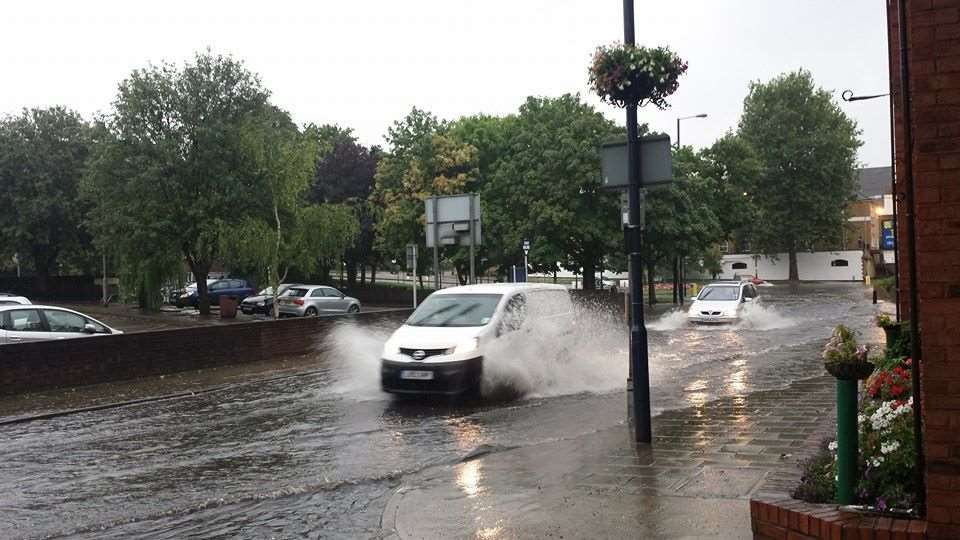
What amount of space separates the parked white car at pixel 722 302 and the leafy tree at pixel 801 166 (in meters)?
43.1

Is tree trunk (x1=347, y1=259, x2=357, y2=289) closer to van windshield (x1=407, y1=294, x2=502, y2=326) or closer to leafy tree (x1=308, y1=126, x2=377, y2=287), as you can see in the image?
leafy tree (x1=308, y1=126, x2=377, y2=287)

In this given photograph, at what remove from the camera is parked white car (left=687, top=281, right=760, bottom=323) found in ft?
85.3

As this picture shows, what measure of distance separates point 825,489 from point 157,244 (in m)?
29.8

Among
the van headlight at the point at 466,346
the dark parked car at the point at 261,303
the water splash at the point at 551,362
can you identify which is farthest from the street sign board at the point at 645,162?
the dark parked car at the point at 261,303

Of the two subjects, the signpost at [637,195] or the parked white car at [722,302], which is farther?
the parked white car at [722,302]

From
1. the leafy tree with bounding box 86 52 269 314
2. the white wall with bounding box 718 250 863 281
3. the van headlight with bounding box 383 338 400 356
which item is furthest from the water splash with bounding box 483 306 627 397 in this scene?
the white wall with bounding box 718 250 863 281

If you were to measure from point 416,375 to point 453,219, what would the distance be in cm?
794

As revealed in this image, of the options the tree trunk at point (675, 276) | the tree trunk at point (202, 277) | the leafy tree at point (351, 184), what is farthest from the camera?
the leafy tree at point (351, 184)

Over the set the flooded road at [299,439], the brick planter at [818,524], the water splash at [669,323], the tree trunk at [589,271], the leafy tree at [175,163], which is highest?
the leafy tree at [175,163]

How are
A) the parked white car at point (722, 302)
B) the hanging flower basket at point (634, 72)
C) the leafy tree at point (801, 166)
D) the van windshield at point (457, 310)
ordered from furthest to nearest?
the leafy tree at point (801, 166)
the parked white car at point (722, 302)
the van windshield at point (457, 310)
the hanging flower basket at point (634, 72)

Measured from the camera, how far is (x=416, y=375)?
12.0 meters

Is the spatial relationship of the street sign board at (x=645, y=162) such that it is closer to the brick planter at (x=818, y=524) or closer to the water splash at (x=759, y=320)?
the brick planter at (x=818, y=524)

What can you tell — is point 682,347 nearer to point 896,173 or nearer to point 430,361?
point 430,361

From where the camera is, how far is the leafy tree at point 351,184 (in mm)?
48938
